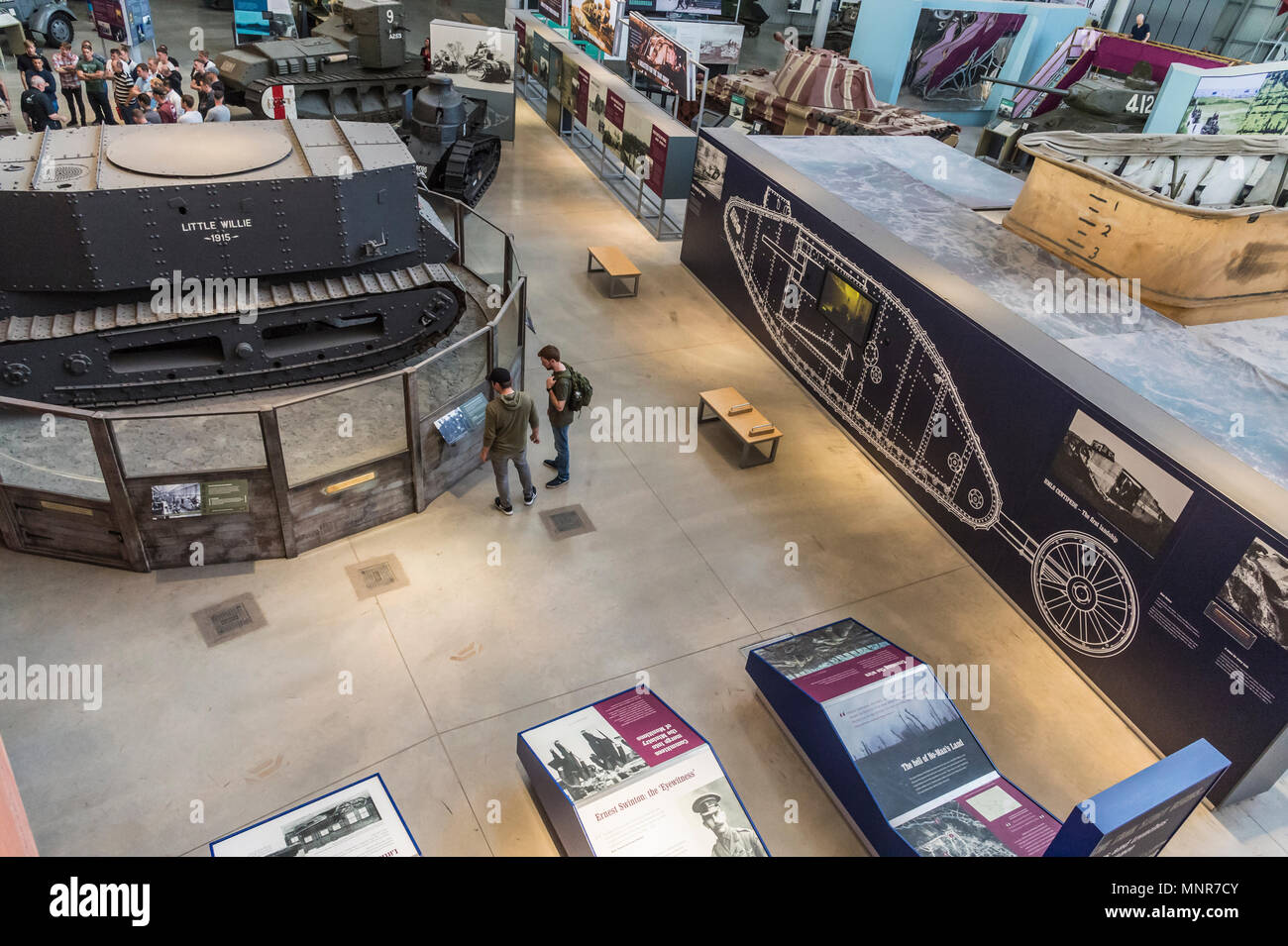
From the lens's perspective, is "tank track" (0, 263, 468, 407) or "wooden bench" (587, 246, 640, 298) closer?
"tank track" (0, 263, 468, 407)

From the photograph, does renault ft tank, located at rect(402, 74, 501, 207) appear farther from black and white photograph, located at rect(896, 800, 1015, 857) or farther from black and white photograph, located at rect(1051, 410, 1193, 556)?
black and white photograph, located at rect(896, 800, 1015, 857)

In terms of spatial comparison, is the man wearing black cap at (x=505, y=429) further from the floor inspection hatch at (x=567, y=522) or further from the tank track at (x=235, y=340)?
the tank track at (x=235, y=340)

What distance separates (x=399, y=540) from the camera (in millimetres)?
7559

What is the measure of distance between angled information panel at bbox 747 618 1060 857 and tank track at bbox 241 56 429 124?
45.4 ft

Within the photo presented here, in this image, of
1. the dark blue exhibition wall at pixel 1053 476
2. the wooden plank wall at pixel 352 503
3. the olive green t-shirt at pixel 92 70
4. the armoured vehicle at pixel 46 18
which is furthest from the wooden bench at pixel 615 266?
the armoured vehicle at pixel 46 18

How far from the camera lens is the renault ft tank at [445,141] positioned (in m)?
13.8

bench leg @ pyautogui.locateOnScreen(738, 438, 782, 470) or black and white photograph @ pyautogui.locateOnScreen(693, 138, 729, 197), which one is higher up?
black and white photograph @ pyautogui.locateOnScreen(693, 138, 729, 197)

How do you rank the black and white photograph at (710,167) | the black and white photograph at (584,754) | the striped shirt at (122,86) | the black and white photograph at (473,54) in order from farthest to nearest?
the black and white photograph at (473,54)
the striped shirt at (122,86)
the black and white photograph at (710,167)
the black and white photograph at (584,754)

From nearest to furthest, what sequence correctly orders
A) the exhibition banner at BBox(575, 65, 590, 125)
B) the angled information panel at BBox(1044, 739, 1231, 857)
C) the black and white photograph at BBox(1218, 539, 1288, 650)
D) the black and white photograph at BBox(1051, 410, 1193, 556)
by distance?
the angled information panel at BBox(1044, 739, 1231, 857), the black and white photograph at BBox(1218, 539, 1288, 650), the black and white photograph at BBox(1051, 410, 1193, 556), the exhibition banner at BBox(575, 65, 590, 125)

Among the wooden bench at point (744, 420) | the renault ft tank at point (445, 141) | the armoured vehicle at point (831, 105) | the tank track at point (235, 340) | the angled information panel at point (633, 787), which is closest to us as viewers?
the angled information panel at point (633, 787)

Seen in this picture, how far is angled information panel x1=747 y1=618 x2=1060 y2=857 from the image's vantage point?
535cm

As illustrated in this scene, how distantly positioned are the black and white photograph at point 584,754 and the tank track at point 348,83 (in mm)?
13581

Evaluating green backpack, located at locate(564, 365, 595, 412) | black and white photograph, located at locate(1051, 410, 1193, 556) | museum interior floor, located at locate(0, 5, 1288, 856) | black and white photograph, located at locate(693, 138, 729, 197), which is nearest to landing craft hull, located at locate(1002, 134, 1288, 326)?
black and white photograph, located at locate(1051, 410, 1193, 556)
